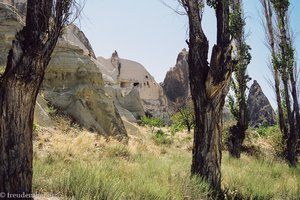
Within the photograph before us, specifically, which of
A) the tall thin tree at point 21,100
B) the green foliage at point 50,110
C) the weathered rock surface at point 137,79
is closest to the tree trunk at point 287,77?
the green foliage at point 50,110

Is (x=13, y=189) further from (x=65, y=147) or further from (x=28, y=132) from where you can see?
(x=65, y=147)

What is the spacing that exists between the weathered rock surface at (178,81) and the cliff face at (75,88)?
127 feet

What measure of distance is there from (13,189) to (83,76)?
13081mm

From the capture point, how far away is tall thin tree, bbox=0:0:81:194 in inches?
183

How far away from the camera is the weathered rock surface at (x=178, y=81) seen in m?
56.2

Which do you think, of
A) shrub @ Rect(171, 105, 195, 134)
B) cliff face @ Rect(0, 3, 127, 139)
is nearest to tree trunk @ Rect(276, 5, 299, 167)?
cliff face @ Rect(0, 3, 127, 139)

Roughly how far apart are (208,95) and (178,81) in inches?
1939

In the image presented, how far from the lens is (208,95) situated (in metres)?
7.66

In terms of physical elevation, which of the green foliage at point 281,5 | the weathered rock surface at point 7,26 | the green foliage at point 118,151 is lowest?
the green foliage at point 118,151

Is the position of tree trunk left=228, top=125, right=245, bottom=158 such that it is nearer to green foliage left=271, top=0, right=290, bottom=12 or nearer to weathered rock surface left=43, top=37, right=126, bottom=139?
weathered rock surface left=43, top=37, right=126, bottom=139

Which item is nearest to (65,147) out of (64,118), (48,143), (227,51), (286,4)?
(48,143)

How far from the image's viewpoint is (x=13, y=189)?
4.62 meters

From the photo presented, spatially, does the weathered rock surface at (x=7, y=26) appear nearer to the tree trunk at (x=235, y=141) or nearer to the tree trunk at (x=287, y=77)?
the tree trunk at (x=235, y=141)

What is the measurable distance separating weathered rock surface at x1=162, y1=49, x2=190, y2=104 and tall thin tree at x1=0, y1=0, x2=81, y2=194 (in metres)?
50.9
